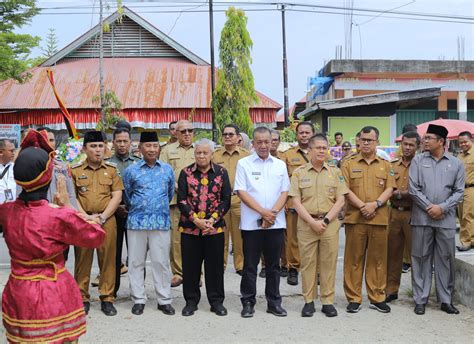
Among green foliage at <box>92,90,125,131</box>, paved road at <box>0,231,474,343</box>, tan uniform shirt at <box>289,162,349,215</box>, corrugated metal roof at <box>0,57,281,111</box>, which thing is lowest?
paved road at <box>0,231,474,343</box>

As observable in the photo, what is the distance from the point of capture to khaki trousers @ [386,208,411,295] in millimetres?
6086

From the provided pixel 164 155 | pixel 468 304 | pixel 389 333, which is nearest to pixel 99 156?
pixel 164 155

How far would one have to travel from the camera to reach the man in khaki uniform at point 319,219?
556 centimetres

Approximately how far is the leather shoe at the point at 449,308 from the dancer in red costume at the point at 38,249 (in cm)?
383

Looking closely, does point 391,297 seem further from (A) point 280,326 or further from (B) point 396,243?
(A) point 280,326

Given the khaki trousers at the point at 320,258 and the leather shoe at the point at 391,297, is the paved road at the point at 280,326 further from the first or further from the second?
the khaki trousers at the point at 320,258

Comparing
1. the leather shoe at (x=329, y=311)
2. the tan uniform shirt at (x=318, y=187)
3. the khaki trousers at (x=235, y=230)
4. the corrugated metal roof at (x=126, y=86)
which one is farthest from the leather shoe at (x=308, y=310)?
the corrugated metal roof at (x=126, y=86)

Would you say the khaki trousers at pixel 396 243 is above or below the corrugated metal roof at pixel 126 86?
below

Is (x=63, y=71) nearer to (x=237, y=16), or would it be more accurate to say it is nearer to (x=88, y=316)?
(x=237, y=16)

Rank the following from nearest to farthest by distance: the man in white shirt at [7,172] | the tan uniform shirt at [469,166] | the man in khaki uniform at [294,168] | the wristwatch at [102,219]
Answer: the wristwatch at [102,219] < the man in white shirt at [7,172] < the man in khaki uniform at [294,168] < the tan uniform shirt at [469,166]

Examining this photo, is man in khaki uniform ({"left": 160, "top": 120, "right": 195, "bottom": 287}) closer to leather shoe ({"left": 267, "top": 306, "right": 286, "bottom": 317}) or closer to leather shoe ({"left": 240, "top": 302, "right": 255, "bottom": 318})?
leather shoe ({"left": 240, "top": 302, "right": 255, "bottom": 318})

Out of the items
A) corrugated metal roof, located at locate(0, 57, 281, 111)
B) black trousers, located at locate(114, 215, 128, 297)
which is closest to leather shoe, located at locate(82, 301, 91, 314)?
black trousers, located at locate(114, 215, 128, 297)

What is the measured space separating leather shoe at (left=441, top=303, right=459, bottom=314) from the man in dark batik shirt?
2232mm

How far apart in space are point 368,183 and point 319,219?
26.3 inches
